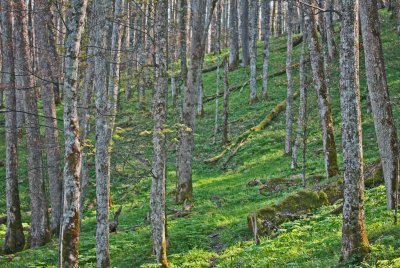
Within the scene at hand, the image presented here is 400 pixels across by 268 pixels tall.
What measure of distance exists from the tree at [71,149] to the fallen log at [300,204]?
4389 mm

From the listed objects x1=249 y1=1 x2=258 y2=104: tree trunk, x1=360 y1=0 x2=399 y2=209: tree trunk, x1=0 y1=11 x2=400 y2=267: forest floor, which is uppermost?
x1=249 y1=1 x2=258 y2=104: tree trunk

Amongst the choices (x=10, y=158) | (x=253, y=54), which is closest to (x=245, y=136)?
(x=253, y=54)

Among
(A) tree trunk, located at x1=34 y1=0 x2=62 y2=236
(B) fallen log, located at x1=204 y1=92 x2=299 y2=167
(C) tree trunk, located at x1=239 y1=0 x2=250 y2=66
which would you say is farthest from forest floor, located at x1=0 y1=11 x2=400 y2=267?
(C) tree trunk, located at x1=239 y1=0 x2=250 y2=66

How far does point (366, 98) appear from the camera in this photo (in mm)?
23516

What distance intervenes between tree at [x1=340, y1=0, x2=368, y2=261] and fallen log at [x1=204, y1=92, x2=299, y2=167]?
14.7 m

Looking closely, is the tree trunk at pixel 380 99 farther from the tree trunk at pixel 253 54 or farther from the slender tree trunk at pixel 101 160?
the tree trunk at pixel 253 54

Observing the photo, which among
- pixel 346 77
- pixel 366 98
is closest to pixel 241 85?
pixel 366 98

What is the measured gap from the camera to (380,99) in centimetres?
1027

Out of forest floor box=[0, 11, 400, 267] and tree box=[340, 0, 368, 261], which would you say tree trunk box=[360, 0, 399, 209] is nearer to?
forest floor box=[0, 11, 400, 267]

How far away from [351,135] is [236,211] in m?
7.40

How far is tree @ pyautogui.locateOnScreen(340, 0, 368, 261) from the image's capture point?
7602mm

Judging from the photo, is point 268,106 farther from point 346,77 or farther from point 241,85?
point 346,77

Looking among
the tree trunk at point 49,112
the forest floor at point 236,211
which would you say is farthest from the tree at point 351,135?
the tree trunk at point 49,112

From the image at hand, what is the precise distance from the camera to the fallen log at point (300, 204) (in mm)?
11656
